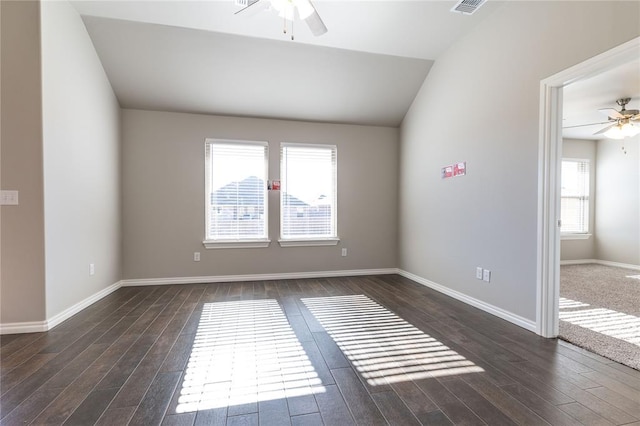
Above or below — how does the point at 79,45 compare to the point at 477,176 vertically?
above

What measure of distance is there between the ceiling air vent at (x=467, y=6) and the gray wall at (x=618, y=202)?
535 cm

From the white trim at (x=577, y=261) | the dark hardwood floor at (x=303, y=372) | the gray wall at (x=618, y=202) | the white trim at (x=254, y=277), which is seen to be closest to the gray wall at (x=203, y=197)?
the white trim at (x=254, y=277)

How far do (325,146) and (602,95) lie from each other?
408 cm

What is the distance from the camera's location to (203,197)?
462 centimetres

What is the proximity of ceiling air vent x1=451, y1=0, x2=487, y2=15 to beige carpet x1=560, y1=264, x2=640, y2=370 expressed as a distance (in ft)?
→ 10.4

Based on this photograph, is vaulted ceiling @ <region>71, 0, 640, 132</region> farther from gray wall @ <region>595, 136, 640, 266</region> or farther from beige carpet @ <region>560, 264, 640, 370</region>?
beige carpet @ <region>560, 264, 640, 370</region>

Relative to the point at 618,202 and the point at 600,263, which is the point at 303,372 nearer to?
the point at 600,263

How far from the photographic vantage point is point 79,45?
10.7 feet

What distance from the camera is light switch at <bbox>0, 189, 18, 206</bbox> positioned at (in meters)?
2.65

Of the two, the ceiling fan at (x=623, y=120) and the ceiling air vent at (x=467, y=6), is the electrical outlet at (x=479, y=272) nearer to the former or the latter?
the ceiling air vent at (x=467, y=6)

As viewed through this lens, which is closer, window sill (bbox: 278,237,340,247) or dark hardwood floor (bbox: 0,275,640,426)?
dark hardwood floor (bbox: 0,275,640,426)

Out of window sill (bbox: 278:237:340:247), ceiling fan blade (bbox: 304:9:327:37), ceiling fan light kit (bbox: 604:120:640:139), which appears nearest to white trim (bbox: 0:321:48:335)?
window sill (bbox: 278:237:340:247)

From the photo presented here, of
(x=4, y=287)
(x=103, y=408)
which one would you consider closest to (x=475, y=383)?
(x=103, y=408)

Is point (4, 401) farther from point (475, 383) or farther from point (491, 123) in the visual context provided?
point (491, 123)
